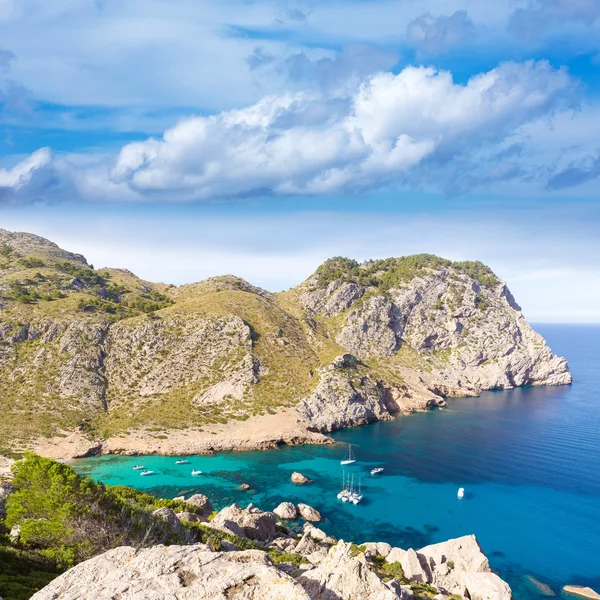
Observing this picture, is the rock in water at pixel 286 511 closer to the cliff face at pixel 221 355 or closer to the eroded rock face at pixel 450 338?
the cliff face at pixel 221 355

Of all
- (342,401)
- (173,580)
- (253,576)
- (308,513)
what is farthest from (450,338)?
(173,580)

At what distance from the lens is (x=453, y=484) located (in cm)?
8375

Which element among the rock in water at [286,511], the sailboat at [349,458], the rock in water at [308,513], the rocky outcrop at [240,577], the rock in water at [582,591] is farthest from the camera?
the sailboat at [349,458]

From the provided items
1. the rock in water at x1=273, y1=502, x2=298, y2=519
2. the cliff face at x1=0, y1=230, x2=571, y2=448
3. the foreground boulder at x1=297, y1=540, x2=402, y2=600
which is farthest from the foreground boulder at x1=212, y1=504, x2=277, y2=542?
the cliff face at x1=0, y1=230, x2=571, y2=448

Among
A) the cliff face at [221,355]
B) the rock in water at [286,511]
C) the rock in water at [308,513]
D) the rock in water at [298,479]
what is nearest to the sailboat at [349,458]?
the rock in water at [298,479]

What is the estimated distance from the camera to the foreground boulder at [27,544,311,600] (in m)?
13.5

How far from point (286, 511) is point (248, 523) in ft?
47.8

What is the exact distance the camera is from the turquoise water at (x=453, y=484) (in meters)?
63.0

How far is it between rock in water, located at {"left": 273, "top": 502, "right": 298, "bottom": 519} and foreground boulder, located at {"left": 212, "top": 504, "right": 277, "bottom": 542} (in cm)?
862

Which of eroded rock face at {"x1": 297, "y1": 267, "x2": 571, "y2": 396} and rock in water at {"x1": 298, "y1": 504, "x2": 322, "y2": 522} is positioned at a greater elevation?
eroded rock face at {"x1": 297, "y1": 267, "x2": 571, "y2": 396}

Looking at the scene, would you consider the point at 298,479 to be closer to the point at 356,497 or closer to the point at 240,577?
the point at 356,497

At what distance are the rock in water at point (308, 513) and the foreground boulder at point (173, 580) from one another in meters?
59.4

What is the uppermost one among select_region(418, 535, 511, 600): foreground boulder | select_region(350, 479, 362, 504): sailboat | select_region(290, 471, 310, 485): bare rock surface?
select_region(418, 535, 511, 600): foreground boulder

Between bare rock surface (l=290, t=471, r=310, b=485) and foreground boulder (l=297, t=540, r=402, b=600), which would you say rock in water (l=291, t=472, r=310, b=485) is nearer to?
bare rock surface (l=290, t=471, r=310, b=485)
